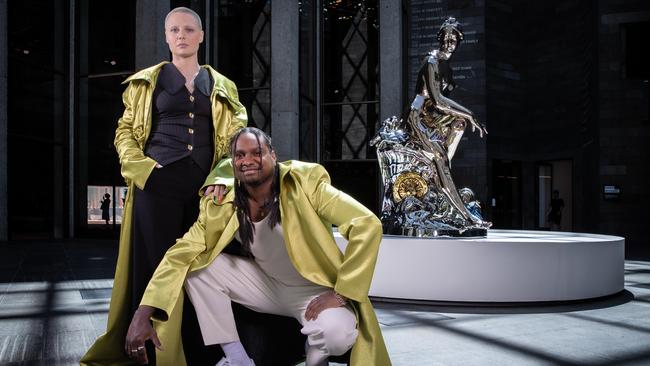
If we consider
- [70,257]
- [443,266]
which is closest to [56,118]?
[70,257]

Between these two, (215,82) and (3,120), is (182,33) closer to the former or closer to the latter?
(215,82)

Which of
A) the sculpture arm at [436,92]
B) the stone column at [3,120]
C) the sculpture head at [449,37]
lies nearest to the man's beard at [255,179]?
the sculpture arm at [436,92]

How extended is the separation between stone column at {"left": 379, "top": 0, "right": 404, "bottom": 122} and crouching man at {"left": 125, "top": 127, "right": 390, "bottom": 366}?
14.9 metres

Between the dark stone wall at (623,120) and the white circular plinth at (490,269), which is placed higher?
the dark stone wall at (623,120)

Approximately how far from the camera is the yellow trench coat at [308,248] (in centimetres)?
214

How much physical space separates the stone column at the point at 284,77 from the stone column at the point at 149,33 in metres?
3.21

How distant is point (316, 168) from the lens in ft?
7.80

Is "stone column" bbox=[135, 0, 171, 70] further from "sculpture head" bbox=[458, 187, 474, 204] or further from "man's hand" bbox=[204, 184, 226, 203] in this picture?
"man's hand" bbox=[204, 184, 226, 203]

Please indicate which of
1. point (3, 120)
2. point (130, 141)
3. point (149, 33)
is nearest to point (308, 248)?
point (130, 141)

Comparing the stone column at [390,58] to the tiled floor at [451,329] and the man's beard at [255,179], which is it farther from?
→ the man's beard at [255,179]

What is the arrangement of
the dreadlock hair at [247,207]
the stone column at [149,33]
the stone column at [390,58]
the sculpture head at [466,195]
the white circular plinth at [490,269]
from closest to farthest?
the dreadlock hair at [247,207] < the white circular plinth at [490,269] < the sculpture head at [466,195] < the stone column at [149,33] < the stone column at [390,58]

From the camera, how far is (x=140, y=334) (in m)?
2.24

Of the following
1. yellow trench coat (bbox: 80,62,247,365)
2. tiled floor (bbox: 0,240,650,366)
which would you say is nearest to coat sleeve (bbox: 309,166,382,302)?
yellow trench coat (bbox: 80,62,247,365)

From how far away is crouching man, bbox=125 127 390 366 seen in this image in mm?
2152
